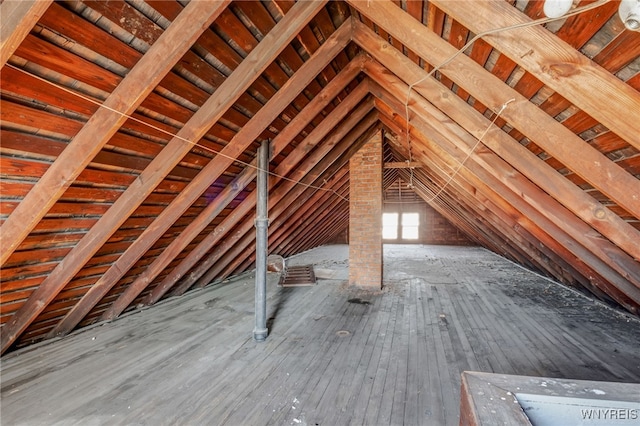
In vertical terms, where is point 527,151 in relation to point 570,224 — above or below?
above

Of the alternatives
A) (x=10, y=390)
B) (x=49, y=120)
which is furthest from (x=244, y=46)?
(x=10, y=390)

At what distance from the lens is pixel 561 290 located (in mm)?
5152

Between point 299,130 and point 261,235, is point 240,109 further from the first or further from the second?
point 261,235

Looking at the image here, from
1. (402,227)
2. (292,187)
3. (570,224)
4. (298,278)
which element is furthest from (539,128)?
(402,227)

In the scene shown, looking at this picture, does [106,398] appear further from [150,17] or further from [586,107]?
[586,107]

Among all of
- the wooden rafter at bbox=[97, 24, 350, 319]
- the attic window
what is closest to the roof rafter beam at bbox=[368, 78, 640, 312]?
the wooden rafter at bbox=[97, 24, 350, 319]

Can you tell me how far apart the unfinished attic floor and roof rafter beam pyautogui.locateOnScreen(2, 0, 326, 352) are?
2.24 feet

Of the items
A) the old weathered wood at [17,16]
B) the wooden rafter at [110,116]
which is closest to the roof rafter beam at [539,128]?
the wooden rafter at [110,116]

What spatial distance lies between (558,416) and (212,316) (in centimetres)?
367

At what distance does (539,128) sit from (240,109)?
225 cm

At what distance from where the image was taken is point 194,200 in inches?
114

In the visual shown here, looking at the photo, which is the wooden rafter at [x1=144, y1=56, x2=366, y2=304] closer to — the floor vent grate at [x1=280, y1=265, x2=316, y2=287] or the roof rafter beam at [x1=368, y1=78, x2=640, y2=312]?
the roof rafter beam at [x1=368, y1=78, x2=640, y2=312]

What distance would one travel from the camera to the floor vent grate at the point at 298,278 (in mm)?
5535

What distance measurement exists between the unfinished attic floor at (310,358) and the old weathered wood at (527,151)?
1.41 metres
